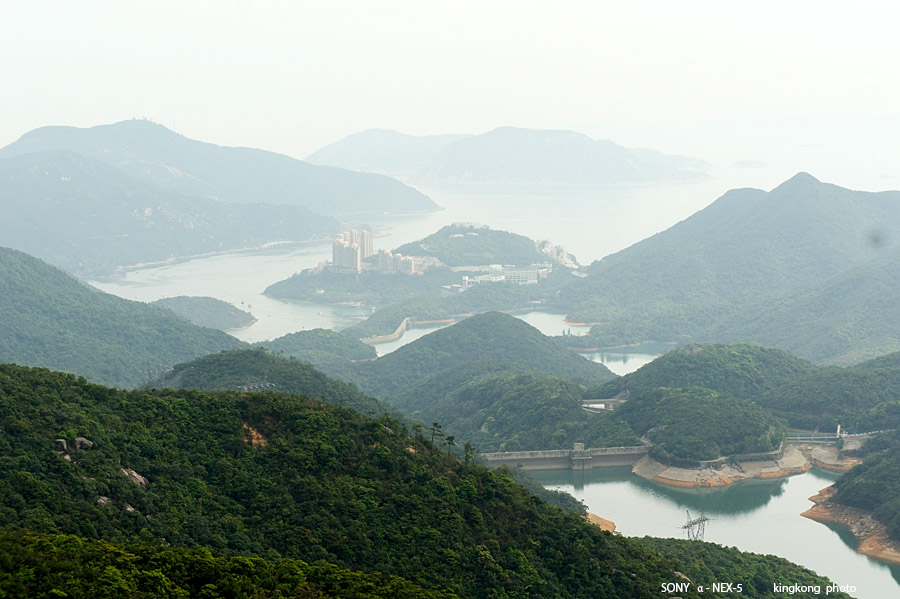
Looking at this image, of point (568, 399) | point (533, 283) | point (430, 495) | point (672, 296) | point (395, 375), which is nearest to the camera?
point (430, 495)

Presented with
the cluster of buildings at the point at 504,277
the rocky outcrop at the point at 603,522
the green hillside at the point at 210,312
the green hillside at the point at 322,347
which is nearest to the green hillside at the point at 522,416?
the rocky outcrop at the point at 603,522

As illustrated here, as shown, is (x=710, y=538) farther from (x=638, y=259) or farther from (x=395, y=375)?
(x=638, y=259)

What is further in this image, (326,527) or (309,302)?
(309,302)

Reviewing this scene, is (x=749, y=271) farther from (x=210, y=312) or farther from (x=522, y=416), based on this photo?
(x=522, y=416)

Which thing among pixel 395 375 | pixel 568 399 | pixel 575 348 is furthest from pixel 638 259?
pixel 568 399

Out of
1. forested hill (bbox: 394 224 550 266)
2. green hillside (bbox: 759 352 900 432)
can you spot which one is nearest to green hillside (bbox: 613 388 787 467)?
green hillside (bbox: 759 352 900 432)

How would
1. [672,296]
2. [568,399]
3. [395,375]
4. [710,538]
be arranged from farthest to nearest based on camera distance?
[672,296] < [395,375] < [568,399] < [710,538]

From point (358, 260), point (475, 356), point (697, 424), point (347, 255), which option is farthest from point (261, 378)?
point (347, 255)

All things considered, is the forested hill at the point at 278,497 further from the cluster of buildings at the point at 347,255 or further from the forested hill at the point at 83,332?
the cluster of buildings at the point at 347,255
